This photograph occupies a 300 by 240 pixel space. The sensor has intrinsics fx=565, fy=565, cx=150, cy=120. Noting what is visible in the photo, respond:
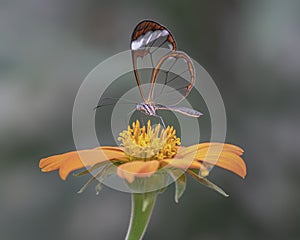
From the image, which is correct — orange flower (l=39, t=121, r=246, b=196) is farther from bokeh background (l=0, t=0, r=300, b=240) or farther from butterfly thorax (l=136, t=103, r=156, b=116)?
bokeh background (l=0, t=0, r=300, b=240)

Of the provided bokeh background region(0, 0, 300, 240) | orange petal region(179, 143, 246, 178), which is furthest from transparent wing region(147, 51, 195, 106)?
bokeh background region(0, 0, 300, 240)

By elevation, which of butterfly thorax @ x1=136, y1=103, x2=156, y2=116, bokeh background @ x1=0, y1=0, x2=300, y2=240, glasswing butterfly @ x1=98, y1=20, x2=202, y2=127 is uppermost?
glasswing butterfly @ x1=98, y1=20, x2=202, y2=127

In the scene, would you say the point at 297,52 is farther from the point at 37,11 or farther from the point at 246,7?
the point at 37,11

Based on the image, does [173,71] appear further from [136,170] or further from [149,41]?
[136,170]

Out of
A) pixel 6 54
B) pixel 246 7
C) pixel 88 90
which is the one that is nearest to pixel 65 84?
pixel 88 90

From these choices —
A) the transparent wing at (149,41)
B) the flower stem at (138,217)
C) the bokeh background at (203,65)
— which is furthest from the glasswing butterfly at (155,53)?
the bokeh background at (203,65)

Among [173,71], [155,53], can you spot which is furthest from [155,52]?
[173,71]
